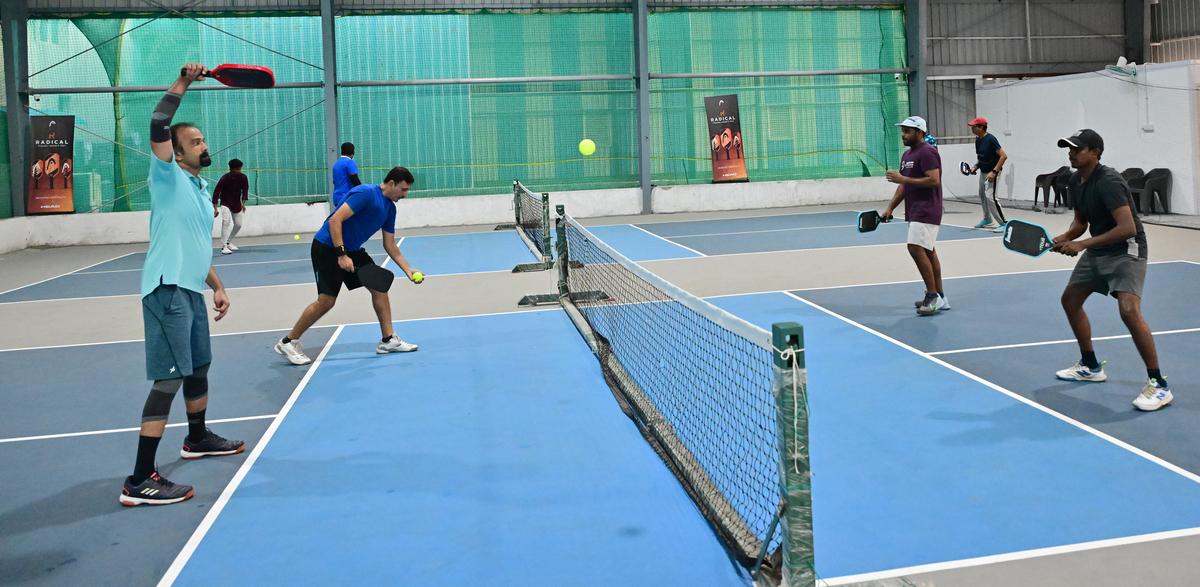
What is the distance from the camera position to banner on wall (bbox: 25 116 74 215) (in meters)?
21.2

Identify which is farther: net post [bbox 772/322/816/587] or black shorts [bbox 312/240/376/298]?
black shorts [bbox 312/240/376/298]

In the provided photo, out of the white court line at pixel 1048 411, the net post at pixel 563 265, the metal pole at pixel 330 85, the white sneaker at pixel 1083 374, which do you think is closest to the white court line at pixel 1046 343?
the white court line at pixel 1048 411

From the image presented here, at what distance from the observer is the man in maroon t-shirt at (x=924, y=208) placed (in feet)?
30.6

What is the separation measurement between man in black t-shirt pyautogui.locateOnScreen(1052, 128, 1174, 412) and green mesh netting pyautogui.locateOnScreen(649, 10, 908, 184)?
57.7ft

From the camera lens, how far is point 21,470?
5844mm

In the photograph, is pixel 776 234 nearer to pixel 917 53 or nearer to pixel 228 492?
pixel 917 53

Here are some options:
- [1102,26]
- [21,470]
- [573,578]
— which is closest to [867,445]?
[573,578]

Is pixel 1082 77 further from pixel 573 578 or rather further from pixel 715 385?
pixel 573 578

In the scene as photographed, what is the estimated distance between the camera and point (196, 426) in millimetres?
5895

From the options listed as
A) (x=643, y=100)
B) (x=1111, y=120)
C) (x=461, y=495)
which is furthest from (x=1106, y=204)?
(x=643, y=100)

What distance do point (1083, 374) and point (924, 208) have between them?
2955mm

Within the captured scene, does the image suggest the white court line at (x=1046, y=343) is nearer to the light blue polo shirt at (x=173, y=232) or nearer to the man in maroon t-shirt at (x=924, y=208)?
the man in maroon t-shirt at (x=924, y=208)

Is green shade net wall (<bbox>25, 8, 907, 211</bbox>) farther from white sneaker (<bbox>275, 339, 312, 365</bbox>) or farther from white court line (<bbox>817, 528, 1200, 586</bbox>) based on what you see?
white court line (<bbox>817, 528, 1200, 586</bbox>)

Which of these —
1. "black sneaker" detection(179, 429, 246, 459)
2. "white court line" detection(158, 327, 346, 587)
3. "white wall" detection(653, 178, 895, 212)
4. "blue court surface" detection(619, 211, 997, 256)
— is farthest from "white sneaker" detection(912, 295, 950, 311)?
"white wall" detection(653, 178, 895, 212)
